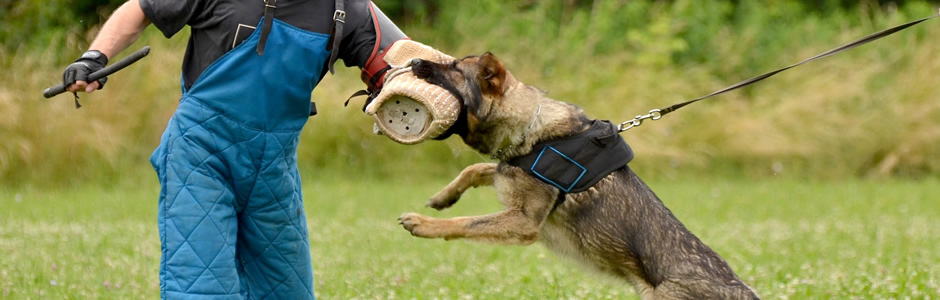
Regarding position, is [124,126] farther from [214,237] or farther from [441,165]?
[214,237]

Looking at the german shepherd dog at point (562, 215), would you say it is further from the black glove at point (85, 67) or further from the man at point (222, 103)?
the black glove at point (85, 67)

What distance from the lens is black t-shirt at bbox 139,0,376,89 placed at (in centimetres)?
395

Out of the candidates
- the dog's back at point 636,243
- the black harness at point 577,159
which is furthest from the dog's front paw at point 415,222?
the dog's back at point 636,243

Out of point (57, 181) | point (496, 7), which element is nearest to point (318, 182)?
point (57, 181)

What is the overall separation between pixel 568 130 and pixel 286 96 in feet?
4.16

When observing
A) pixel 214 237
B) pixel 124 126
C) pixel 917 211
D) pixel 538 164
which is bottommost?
pixel 124 126

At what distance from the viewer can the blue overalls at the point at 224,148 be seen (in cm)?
394

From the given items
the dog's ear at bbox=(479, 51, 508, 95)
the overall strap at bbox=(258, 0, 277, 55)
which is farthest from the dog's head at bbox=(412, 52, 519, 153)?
the overall strap at bbox=(258, 0, 277, 55)

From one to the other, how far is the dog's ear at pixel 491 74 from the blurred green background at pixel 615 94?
807 centimetres

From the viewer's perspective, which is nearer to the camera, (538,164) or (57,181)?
(538,164)

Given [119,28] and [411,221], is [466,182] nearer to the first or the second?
[411,221]

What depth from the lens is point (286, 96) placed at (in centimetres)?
407

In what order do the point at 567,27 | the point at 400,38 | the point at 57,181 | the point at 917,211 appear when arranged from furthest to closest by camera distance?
1. the point at 567,27
2. the point at 57,181
3. the point at 917,211
4. the point at 400,38

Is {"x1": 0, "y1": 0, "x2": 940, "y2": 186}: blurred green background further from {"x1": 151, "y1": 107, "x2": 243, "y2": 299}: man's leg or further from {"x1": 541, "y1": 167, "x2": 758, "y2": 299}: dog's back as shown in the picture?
{"x1": 151, "y1": 107, "x2": 243, "y2": 299}: man's leg
